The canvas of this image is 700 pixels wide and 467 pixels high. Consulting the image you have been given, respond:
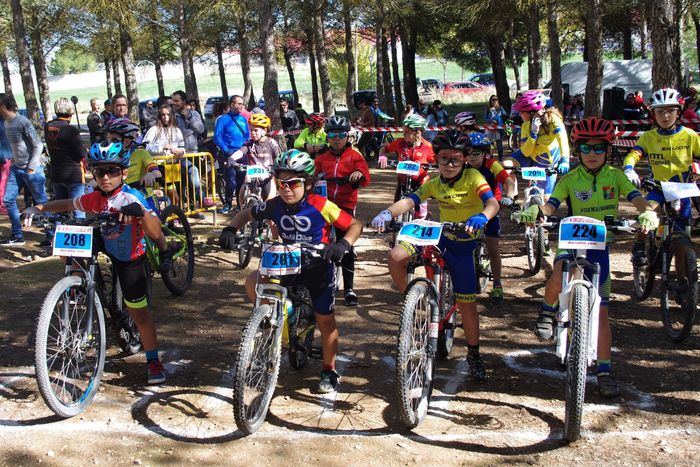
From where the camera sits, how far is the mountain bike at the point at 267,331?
4.71 metres

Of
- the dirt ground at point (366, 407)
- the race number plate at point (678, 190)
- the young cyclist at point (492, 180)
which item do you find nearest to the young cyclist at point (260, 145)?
the dirt ground at point (366, 407)

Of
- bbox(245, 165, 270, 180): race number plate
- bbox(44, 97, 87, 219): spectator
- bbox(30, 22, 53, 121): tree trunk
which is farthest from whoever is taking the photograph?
bbox(30, 22, 53, 121): tree trunk

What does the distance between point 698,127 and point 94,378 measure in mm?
11452

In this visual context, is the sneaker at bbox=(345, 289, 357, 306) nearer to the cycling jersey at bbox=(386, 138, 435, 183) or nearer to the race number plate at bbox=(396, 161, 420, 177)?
the race number plate at bbox=(396, 161, 420, 177)

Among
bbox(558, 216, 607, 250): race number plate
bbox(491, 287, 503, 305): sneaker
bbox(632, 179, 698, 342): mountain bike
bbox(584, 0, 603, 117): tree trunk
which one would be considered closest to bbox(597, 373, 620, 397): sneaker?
bbox(558, 216, 607, 250): race number plate

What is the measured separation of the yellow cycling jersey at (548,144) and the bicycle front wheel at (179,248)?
4.20 metres

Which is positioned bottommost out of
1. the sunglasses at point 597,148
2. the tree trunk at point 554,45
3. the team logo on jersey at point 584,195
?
the team logo on jersey at point 584,195

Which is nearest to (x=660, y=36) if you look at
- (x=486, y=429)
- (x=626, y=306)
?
(x=626, y=306)

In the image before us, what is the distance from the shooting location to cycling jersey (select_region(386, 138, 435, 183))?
9.45 metres

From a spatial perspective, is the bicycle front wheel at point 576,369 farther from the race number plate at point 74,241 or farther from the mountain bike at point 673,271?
the race number plate at point 74,241

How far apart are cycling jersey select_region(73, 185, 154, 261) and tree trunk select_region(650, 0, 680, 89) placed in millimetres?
9652

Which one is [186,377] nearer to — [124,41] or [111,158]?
[111,158]

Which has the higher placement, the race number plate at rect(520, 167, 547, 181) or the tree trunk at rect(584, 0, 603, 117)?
the tree trunk at rect(584, 0, 603, 117)

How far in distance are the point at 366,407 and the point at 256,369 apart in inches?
39.8
